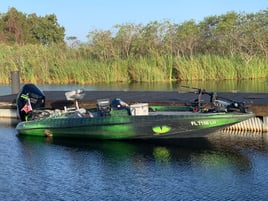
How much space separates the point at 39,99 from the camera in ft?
46.3

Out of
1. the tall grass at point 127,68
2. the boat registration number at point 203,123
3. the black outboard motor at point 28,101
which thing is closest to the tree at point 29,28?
the tall grass at point 127,68

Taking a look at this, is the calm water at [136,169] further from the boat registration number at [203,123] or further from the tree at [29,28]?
the tree at [29,28]

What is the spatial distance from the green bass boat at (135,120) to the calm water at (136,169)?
27 cm

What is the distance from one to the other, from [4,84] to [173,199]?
21474 millimetres

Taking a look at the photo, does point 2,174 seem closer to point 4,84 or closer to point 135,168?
point 135,168

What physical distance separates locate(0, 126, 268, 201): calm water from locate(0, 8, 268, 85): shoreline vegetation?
44.3 ft

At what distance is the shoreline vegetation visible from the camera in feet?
83.8

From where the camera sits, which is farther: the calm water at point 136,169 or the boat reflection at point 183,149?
the boat reflection at point 183,149

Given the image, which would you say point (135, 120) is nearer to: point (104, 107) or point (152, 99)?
point (104, 107)

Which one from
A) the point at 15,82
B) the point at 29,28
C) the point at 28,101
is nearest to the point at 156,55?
the point at 15,82

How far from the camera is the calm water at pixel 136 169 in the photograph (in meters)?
8.18

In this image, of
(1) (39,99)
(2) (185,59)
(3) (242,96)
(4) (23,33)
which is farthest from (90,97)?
(4) (23,33)

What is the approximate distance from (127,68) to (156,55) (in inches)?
75.1

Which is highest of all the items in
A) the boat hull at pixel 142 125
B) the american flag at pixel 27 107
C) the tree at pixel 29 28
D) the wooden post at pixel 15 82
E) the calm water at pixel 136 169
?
the tree at pixel 29 28
